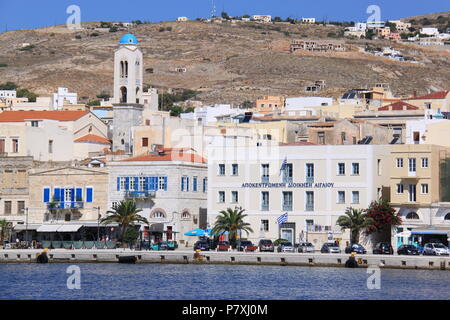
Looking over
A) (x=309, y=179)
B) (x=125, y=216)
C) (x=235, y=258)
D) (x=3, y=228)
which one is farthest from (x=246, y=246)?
(x=3, y=228)

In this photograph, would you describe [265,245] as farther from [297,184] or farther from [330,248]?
[297,184]

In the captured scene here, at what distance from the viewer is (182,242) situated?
9012 centimetres

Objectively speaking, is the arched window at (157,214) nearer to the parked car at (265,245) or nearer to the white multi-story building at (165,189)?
the white multi-story building at (165,189)

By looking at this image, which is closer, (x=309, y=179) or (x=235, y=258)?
(x=235, y=258)

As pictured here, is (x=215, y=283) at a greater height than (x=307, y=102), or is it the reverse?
(x=307, y=102)

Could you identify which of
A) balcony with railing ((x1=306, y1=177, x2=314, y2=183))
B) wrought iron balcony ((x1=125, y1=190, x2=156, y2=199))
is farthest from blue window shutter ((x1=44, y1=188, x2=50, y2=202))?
balcony with railing ((x1=306, y1=177, x2=314, y2=183))

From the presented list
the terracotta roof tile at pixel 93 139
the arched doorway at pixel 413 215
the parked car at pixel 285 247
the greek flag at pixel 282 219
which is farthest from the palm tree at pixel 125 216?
the terracotta roof tile at pixel 93 139

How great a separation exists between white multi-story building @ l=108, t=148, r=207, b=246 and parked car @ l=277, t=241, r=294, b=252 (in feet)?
36.1

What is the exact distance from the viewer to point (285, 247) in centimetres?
8062

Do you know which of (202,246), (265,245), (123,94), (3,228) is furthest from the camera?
(123,94)

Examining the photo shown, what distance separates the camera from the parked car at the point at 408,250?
77.0 metres

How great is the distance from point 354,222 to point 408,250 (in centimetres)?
570
